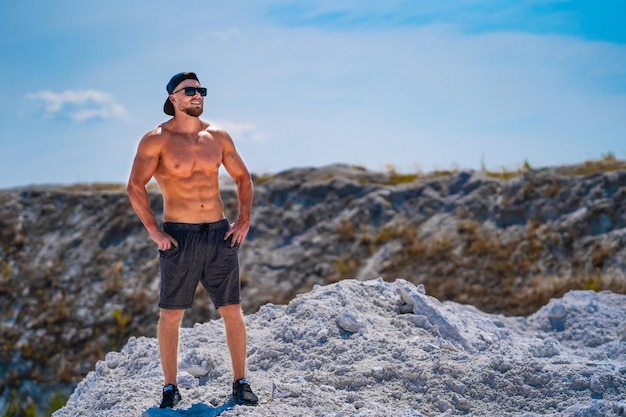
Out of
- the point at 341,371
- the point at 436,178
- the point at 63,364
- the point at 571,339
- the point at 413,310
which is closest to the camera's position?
the point at 341,371

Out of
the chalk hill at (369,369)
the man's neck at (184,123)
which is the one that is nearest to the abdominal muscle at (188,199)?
the man's neck at (184,123)

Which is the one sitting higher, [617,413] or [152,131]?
[152,131]

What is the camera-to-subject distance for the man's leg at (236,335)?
19.6ft

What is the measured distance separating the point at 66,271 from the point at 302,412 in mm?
13639

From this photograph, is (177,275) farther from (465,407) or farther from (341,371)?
(465,407)

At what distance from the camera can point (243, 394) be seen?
5.90 metres

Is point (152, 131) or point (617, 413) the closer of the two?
point (617, 413)

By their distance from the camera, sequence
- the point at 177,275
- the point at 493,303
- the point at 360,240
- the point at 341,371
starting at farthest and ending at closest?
the point at 360,240
the point at 493,303
the point at 341,371
the point at 177,275

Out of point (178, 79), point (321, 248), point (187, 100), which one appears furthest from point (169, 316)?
point (321, 248)

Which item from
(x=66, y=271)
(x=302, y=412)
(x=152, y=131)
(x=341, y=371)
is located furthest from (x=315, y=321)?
(x=66, y=271)

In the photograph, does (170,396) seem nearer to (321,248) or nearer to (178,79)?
(178,79)

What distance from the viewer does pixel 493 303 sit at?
1428cm

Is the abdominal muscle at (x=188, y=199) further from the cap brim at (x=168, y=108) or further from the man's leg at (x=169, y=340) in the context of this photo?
the man's leg at (x=169, y=340)

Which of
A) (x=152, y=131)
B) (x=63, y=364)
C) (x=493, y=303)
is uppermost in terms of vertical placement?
(x=152, y=131)
